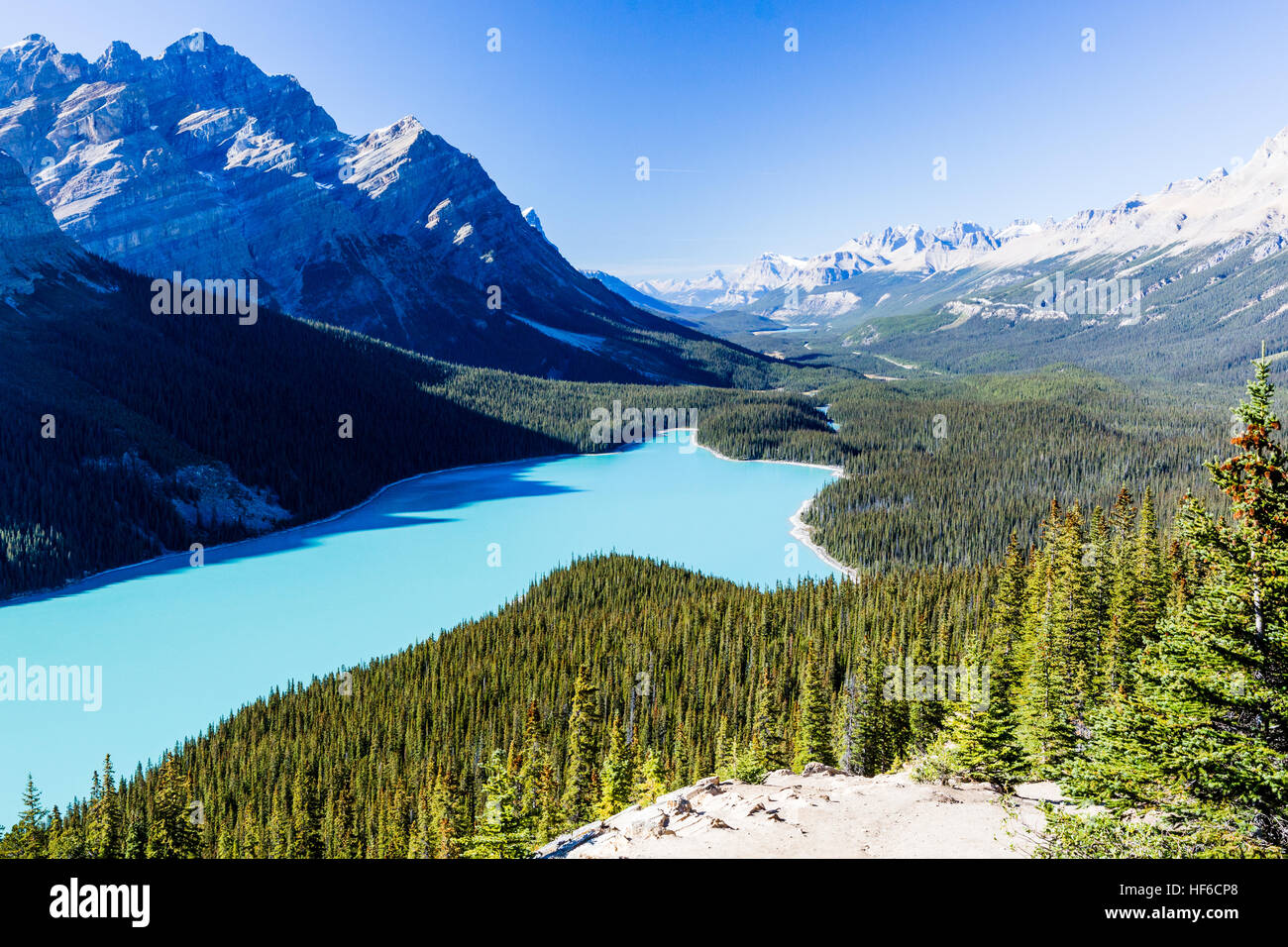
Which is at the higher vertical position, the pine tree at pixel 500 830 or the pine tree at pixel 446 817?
the pine tree at pixel 500 830

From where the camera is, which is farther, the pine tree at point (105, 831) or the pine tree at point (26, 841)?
the pine tree at point (105, 831)

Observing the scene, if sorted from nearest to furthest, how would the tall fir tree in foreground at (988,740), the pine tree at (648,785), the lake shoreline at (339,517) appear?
the tall fir tree in foreground at (988,740) → the pine tree at (648,785) → the lake shoreline at (339,517)

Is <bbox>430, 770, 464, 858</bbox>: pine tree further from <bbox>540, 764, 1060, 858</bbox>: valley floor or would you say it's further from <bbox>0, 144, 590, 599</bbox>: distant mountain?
<bbox>0, 144, 590, 599</bbox>: distant mountain

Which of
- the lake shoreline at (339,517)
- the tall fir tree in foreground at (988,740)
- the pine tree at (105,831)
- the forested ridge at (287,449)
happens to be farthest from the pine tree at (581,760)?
the forested ridge at (287,449)

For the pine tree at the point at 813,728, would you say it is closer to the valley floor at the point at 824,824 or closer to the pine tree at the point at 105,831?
the valley floor at the point at 824,824

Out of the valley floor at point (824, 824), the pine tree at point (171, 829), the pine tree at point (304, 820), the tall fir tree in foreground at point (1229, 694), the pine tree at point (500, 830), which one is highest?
the tall fir tree in foreground at point (1229, 694)

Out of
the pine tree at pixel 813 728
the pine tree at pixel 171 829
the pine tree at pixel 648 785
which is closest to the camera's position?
the pine tree at pixel 171 829
